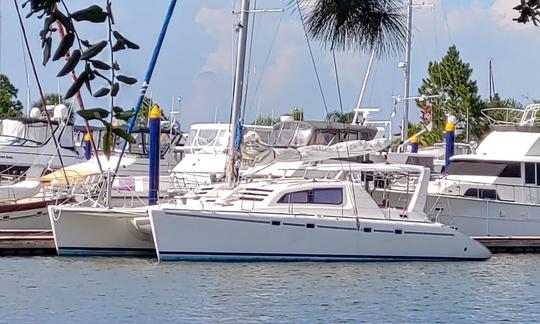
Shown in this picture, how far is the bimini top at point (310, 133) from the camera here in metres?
29.8

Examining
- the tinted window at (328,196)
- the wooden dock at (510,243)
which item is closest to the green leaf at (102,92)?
the tinted window at (328,196)

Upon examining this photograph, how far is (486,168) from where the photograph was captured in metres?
29.2

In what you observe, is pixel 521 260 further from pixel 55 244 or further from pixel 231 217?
pixel 55 244

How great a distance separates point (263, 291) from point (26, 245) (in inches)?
275

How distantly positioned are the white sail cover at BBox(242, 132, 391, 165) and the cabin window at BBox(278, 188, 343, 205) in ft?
8.04

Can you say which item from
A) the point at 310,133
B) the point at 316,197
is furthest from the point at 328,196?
the point at 310,133

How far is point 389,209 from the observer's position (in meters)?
24.1

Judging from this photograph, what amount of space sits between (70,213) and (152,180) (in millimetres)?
2390

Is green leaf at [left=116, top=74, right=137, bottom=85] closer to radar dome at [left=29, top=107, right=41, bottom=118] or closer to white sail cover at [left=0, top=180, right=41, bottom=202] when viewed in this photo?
white sail cover at [left=0, top=180, right=41, bottom=202]

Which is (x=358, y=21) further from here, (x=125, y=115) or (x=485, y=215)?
(x=485, y=215)

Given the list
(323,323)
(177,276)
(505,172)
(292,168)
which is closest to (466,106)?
(505,172)

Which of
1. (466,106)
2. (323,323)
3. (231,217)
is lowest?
(323,323)

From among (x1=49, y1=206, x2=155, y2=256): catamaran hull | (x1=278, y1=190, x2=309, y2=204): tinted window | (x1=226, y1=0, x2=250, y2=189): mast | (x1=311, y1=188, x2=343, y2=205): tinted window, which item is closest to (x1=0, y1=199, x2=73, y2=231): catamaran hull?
(x1=49, y1=206, x2=155, y2=256): catamaran hull

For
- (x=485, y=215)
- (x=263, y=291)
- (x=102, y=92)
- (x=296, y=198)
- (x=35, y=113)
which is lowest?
(x=263, y=291)
